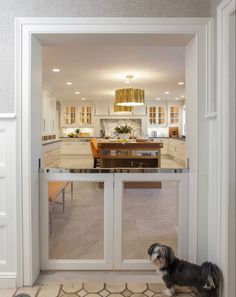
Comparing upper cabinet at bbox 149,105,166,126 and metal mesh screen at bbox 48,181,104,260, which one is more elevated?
upper cabinet at bbox 149,105,166,126

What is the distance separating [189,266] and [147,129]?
10607 millimetres

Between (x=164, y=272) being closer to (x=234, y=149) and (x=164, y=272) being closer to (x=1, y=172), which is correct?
(x=234, y=149)

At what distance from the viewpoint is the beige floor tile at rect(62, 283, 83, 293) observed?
222cm

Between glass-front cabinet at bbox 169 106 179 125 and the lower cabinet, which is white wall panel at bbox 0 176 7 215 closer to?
the lower cabinet

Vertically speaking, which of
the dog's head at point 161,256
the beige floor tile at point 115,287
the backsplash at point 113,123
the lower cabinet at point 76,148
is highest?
the backsplash at point 113,123

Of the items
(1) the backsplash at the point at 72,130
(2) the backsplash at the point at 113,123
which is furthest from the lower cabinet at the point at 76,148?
(2) the backsplash at the point at 113,123

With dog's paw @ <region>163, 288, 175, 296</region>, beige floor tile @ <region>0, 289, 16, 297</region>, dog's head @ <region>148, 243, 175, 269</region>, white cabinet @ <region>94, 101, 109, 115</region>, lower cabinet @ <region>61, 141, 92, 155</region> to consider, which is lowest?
beige floor tile @ <region>0, 289, 16, 297</region>

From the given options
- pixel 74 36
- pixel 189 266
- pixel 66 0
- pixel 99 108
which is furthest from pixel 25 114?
pixel 99 108

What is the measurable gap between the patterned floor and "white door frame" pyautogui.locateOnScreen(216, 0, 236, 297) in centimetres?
49

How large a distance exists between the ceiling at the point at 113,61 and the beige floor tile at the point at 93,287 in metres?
1.99

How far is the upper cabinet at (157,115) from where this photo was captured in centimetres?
1257

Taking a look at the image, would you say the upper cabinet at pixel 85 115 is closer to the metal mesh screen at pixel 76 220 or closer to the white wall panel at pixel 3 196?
the metal mesh screen at pixel 76 220

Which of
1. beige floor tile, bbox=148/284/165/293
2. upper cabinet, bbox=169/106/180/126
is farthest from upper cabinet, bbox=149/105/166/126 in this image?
beige floor tile, bbox=148/284/165/293

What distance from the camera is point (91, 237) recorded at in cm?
278
